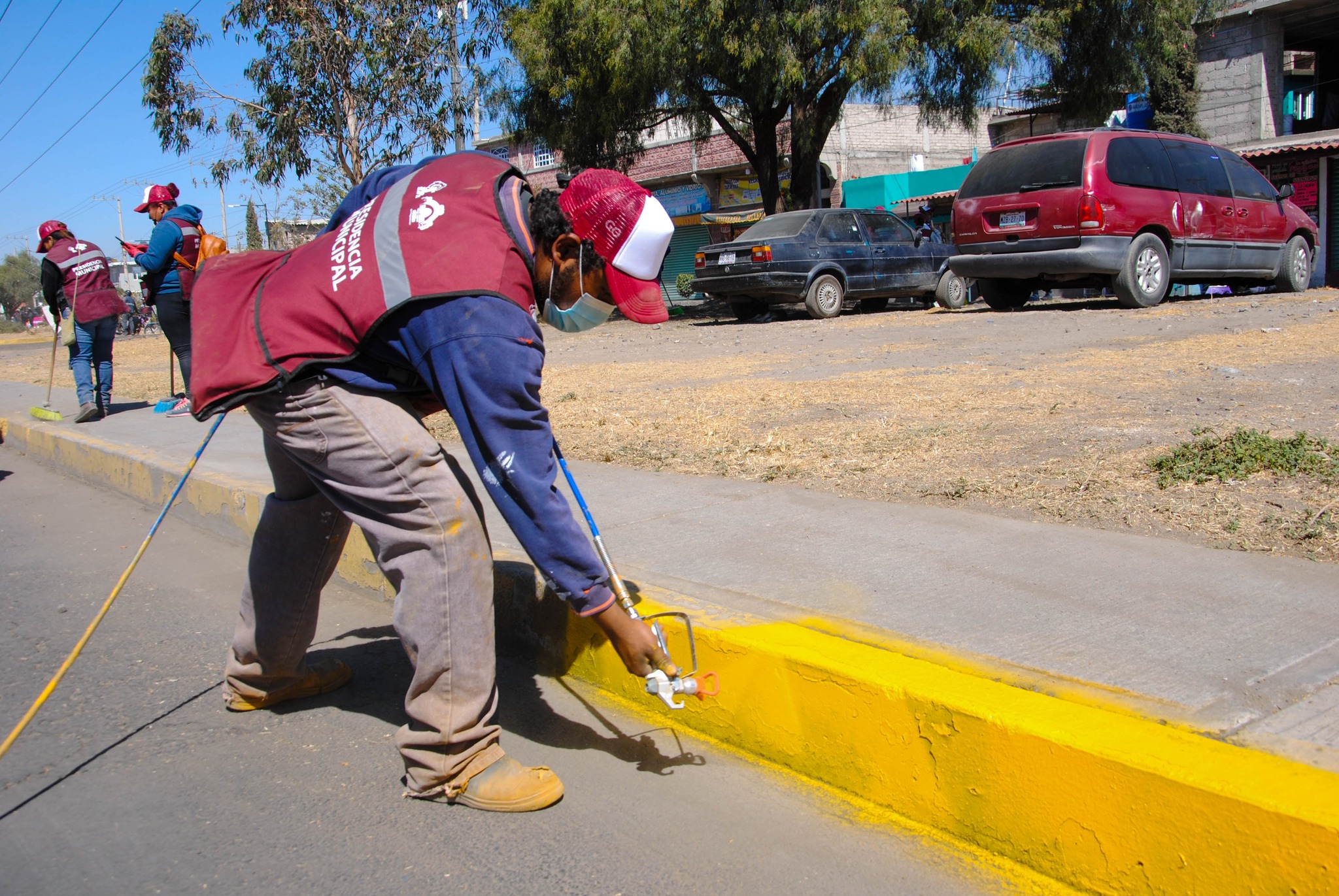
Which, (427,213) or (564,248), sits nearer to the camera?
(427,213)

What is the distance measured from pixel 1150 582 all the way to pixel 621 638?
5.99 feet

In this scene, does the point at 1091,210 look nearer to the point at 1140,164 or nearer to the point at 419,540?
the point at 1140,164

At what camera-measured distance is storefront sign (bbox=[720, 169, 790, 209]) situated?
1147 inches

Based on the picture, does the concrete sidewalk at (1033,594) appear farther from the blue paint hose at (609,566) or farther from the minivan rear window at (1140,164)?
the minivan rear window at (1140,164)

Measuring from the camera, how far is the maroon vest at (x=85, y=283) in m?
9.03

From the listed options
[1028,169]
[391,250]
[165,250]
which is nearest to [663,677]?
[391,250]

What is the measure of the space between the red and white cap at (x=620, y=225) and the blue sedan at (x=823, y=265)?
1151 cm

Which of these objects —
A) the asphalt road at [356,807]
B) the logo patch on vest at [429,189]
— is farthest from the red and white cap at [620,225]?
the asphalt road at [356,807]

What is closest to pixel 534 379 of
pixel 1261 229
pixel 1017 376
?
pixel 1017 376

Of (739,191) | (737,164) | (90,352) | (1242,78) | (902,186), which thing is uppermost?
(737,164)

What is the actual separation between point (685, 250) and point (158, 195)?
24986mm

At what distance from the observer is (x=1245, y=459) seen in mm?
4262

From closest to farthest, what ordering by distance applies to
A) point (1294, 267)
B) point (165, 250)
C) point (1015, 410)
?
1. point (1015, 410)
2. point (165, 250)
3. point (1294, 267)

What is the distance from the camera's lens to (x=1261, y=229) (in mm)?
11391
